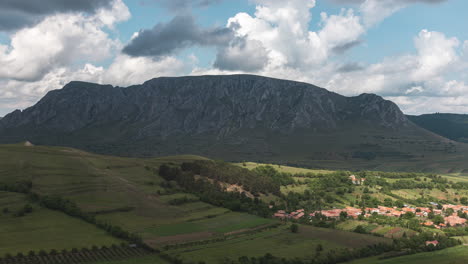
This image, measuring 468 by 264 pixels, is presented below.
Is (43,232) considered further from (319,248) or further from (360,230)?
(360,230)

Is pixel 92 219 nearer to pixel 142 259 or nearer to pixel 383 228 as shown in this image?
pixel 142 259

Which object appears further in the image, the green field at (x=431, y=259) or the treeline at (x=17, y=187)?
the treeline at (x=17, y=187)

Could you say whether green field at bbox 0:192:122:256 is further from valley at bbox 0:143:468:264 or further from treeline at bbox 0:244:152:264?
treeline at bbox 0:244:152:264

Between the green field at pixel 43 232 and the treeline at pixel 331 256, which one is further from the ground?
the green field at pixel 43 232

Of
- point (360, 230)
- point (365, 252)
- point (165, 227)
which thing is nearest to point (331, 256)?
point (365, 252)

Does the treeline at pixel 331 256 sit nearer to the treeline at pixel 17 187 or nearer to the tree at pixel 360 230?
the tree at pixel 360 230

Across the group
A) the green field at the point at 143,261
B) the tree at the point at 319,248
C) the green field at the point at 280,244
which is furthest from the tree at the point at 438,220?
the green field at the point at 143,261

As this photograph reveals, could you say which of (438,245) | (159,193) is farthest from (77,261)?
(438,245)
